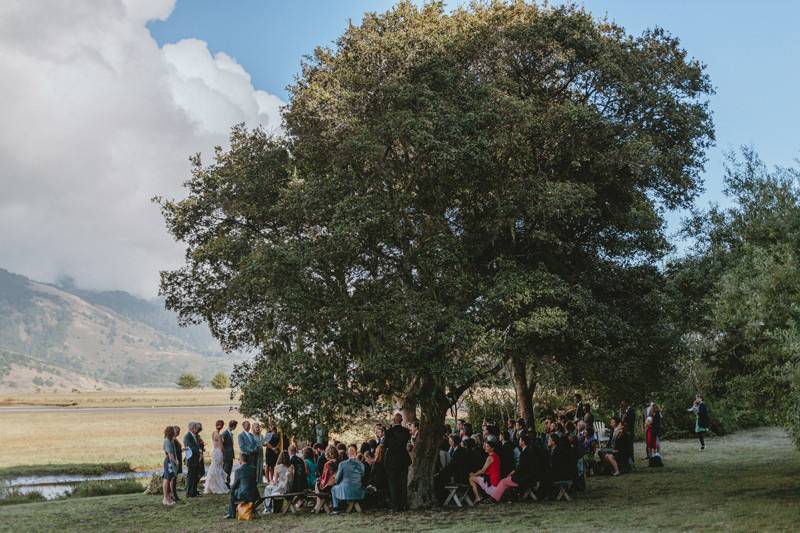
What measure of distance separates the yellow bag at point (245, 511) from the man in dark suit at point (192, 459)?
172 inches

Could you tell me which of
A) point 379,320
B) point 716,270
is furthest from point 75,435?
point 716,270

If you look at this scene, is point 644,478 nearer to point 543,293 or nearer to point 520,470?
point 520,470

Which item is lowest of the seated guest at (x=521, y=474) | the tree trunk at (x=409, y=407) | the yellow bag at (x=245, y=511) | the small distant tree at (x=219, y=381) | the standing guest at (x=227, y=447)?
the yellow bag at (x=245, y=511)

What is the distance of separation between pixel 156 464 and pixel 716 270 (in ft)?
97.8

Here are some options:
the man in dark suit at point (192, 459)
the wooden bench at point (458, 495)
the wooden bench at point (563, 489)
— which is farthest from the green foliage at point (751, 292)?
the man in dark suit at point (192, 459)

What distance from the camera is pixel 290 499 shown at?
20203mm

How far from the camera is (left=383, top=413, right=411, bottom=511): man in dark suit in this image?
1859 cm

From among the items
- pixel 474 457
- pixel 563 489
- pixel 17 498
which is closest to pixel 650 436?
pixel 563 489

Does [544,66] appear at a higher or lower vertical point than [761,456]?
higher

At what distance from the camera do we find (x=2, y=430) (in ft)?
193

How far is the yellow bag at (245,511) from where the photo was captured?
1847 centimetres

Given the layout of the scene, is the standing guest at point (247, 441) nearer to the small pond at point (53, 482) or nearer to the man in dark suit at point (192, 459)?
the man in dark suit at point (192, 459)

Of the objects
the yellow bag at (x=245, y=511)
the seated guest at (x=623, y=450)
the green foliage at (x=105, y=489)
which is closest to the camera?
the yellow bag at (x=245, y=511)

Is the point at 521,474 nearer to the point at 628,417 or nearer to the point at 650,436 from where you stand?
the point at 628,417
